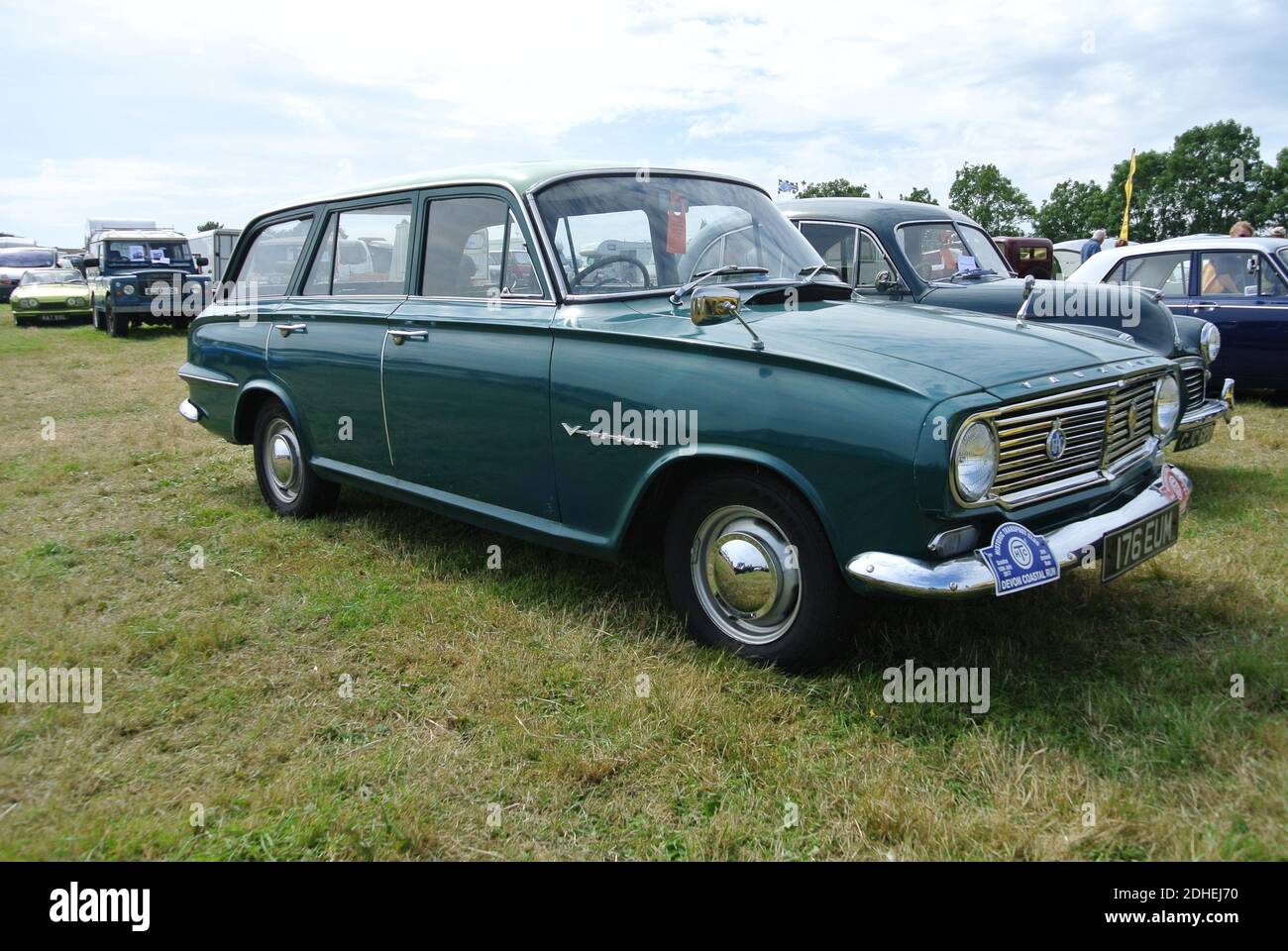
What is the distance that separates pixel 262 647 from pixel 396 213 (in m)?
2.01

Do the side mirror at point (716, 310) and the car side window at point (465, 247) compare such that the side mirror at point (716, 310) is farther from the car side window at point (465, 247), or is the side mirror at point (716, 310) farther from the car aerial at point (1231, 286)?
the car aerial at point (1231, 286)

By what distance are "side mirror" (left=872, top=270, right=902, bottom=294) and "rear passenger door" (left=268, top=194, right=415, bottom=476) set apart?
3.39 meters

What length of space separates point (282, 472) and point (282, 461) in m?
0.07

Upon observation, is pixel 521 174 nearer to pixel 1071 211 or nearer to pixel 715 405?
pixel 715 405

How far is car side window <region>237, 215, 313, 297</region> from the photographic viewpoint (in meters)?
5.14

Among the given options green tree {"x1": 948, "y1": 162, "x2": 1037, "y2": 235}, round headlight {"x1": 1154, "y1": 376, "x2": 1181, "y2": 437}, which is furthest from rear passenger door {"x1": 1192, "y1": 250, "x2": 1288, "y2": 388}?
green tree {"x1": 948, "y1": 162, "x2": 1037, "y2": 235}

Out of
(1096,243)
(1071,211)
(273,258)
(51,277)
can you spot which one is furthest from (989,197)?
(273,258)

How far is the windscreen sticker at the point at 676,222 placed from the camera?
12.7 ft

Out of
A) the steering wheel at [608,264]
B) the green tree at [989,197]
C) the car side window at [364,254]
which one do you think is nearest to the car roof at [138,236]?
the car side window at [364,254]

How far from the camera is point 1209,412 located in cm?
537

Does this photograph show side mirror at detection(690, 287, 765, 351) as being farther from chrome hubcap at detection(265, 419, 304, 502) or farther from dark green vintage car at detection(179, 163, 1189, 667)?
chrome hubcap at detection(265, 419, 304, 502)

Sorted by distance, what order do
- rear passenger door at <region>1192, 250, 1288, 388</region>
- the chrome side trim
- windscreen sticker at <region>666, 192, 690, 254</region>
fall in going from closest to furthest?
windscreen sticker at <region>666, 192, 690, 254</region> < the chrome side trim < rear passenger door at <region>1192, 250, 1288, 388</region>

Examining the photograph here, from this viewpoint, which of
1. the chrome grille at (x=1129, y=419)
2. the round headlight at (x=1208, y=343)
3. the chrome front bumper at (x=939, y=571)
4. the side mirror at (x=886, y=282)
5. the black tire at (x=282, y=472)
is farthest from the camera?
the side mirror at (x=886, y=282)

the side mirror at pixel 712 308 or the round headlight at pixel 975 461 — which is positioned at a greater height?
the side mirror at pixel 712 308
